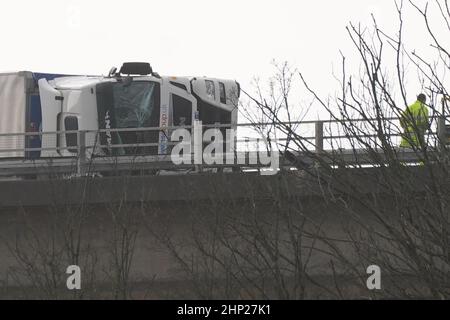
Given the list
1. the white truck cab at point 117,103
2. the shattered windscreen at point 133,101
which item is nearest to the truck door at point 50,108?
the white truck cab at point 117,103

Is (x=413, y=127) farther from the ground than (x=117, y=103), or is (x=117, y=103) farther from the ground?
(x=117, y=103)

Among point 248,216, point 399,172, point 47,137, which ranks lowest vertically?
point 399,172

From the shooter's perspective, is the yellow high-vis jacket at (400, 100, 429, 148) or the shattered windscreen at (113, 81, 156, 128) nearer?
the yellow high-vis jacket at (400, 100, 429, 148)

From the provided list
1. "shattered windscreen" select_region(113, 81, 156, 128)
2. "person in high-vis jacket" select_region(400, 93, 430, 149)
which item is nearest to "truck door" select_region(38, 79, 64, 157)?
"shattered windscreen" select_region(113, 81, 156, 128)

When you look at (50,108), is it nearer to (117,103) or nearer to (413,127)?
(117,103)

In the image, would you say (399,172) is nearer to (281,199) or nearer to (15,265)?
(281,199)

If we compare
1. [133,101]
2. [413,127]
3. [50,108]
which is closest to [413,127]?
[413,127]

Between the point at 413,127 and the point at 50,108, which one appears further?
the point at 50,108

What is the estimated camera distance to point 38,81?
2405cm

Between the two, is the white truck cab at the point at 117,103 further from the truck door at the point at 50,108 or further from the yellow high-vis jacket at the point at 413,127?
the yellow high-vis jacket at the point at 413,127

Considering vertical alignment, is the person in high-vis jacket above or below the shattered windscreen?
below

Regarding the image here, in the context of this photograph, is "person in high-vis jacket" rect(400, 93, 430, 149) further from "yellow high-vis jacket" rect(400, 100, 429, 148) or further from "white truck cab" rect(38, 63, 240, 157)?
"white truck cab" rect(38, 63, 240, 157)
